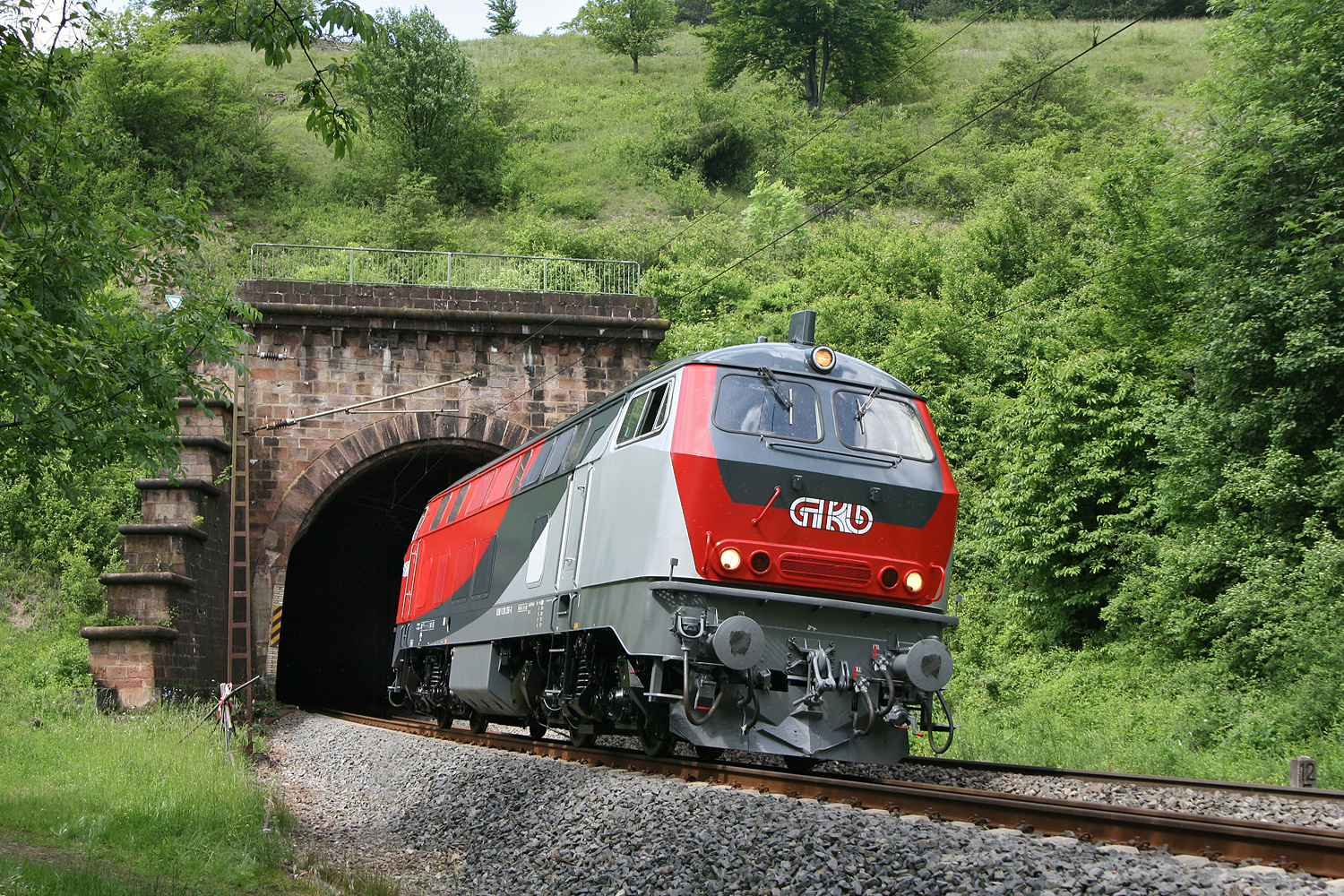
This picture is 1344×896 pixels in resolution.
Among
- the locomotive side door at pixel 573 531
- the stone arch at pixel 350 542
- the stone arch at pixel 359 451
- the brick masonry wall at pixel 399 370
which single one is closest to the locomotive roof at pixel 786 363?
the locomotive side door at pixel 573 531

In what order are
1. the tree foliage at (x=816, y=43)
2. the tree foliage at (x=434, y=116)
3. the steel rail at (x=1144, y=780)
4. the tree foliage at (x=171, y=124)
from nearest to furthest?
1. the steel rail at (x=1144, y=780)
2. the tree foliage at (x=171, y=124)
3. the tree foliage at (x=434, y=116)
4. the tree foliage at (x=816, y=43)

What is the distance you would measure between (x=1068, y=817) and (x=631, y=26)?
78.9 m

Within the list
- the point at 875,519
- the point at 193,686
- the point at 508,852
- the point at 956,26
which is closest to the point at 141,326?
the point at 508,852

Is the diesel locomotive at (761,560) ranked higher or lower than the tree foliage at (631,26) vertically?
lower

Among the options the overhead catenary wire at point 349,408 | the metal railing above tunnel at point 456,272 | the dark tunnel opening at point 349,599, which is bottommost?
the dark tunnel opening at point 349,599

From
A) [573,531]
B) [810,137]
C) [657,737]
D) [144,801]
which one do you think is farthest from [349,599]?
[810,137]

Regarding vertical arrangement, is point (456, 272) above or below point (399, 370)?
above

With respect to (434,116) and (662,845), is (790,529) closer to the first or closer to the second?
(662,845)

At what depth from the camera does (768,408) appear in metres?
9.08

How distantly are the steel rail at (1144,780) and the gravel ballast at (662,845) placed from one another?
9.03 ft

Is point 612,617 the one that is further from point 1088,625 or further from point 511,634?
point 1088,625

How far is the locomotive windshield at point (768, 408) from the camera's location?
8.90 m

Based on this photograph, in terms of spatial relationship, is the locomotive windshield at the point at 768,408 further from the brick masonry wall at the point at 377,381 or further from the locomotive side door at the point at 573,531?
the brick masonry wall at the point at 377,381

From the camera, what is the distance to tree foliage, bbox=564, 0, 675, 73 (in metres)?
77.8
